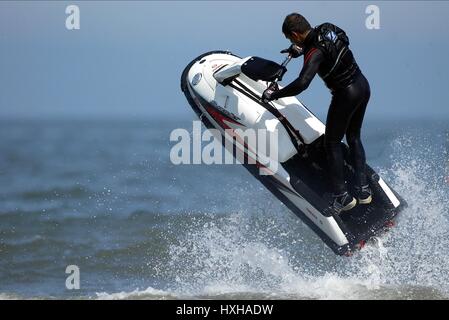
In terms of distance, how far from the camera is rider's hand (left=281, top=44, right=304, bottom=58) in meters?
10.4

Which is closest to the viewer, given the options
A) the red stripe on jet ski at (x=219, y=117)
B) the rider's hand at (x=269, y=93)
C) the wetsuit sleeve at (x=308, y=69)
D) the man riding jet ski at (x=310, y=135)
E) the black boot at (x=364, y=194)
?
the wetsuit sleeve at (x=308, y=69)

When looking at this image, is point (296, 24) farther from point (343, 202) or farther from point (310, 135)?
point (343, 202)

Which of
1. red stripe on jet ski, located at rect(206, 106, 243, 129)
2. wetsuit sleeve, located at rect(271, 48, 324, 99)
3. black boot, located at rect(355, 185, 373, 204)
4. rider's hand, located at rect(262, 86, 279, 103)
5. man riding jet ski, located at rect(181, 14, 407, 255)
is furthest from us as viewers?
red stripe on jet ski, located at rect(206, 106, 243, 129)

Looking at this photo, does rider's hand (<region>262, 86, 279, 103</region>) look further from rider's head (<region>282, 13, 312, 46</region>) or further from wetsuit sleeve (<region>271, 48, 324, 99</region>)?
rider's head (<region>282, 13, 312, 46</region>)

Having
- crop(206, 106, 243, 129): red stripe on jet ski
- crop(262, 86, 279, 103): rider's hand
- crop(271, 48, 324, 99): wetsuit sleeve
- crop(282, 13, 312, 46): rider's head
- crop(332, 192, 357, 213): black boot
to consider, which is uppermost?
crop(282, 13, 312, 46): rider's head

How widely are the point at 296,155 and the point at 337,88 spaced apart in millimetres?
1144

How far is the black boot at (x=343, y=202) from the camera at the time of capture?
10781 mm

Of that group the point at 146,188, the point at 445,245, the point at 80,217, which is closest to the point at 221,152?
the point at 445,245

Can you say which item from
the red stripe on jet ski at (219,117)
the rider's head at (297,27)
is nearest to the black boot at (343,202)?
the red stripe on jet ski at (219,117)

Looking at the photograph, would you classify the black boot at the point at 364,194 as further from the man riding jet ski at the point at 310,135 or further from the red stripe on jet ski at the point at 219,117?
the red stripe on jet ski at the point at 219,117

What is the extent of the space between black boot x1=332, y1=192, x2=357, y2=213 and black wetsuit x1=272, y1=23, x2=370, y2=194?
0.06m

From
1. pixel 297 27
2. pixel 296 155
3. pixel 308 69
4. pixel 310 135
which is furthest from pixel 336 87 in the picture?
pixel 296 155

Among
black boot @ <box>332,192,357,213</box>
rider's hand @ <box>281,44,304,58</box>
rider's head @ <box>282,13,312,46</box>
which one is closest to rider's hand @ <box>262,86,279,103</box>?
rider's hand @ <box>281,44,304,58</box>

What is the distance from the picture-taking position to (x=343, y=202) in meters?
10.8
